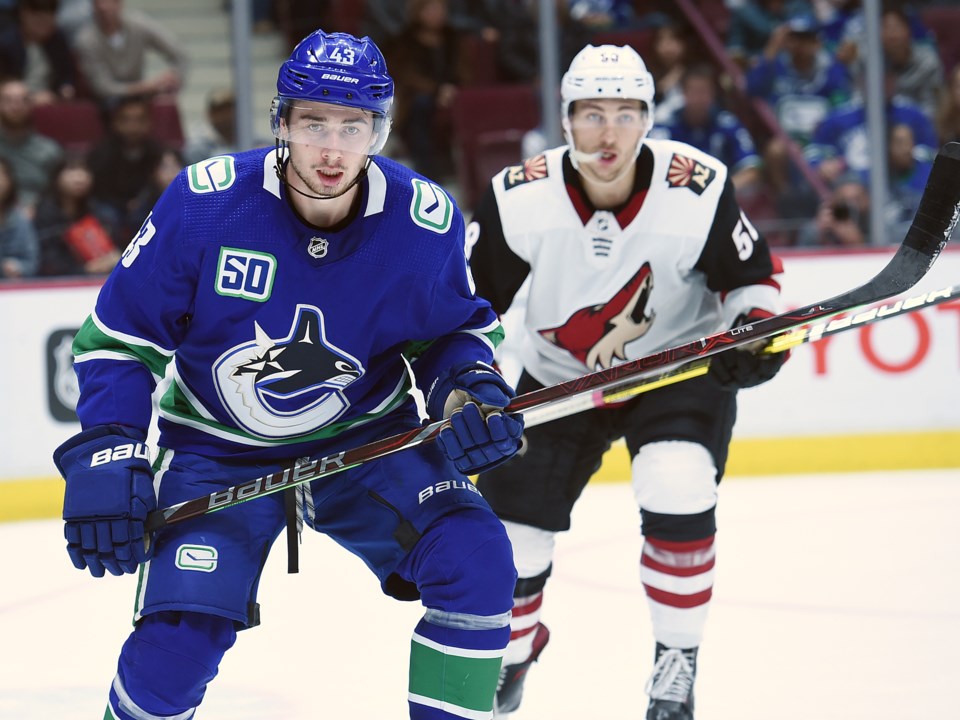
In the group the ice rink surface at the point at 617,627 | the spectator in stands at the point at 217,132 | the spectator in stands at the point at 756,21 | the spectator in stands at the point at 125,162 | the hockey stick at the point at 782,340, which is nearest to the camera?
the hockey stick at the point at 782,340

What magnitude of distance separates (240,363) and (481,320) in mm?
389

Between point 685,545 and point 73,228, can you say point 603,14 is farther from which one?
point 685,545

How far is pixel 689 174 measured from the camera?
2877mm

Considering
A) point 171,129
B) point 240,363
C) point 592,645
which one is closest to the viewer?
point 240,363

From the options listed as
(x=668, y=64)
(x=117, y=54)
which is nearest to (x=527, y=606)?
(x=668, y=64)

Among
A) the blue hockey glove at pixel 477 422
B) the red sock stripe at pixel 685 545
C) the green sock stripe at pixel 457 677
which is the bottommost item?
the green sock stripe at pixel 457 677

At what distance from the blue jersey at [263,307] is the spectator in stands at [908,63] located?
4412 millimetres

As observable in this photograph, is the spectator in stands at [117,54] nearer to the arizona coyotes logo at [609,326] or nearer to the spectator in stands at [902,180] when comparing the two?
the spectator in stands at [902,180]

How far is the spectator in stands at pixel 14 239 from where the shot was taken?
17.7 feet

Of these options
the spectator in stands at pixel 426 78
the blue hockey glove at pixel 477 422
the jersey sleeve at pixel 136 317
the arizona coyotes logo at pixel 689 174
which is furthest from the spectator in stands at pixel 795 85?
the jersey sleeve at pixel 136 317

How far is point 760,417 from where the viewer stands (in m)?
5.52

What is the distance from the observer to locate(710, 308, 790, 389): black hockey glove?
2686 mm

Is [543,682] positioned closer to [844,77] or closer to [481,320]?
[481,320]

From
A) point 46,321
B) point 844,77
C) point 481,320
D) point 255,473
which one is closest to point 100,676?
point 255,473
